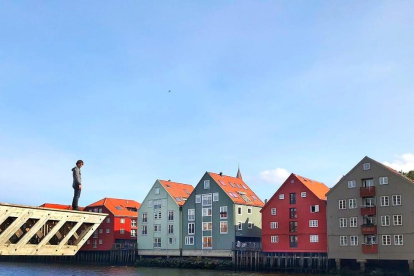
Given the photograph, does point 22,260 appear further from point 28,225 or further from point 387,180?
point 28,225

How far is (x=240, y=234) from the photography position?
77750 millimetres

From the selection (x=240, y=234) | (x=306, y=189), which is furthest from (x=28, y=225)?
(x=240, y=234)

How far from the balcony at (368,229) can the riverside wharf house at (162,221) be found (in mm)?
32744

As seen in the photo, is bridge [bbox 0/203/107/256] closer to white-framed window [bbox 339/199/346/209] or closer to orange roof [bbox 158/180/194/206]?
white-framed window [bbox 339/199/346/209]

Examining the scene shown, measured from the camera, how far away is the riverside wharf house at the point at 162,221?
84250mm

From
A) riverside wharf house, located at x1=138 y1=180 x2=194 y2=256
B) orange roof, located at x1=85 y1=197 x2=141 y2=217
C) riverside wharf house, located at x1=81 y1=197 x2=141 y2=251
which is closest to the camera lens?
riverside wharf house, located at x1=138 y1=180 x2=194 y2=256

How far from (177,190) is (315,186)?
27275 mm

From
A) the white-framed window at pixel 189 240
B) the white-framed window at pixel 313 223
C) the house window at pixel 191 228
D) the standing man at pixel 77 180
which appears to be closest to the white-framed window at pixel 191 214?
the house window at pixel 191 228

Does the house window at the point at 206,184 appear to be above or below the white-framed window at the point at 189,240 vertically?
above

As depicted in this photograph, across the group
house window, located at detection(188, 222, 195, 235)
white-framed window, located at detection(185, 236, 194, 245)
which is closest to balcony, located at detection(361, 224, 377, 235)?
house window, located at detection(188, 222, 195, 235)

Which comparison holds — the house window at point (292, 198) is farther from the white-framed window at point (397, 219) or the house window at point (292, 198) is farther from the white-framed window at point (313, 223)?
the white-framed window at point (397, 219)

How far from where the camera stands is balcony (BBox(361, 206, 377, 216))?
199 ft

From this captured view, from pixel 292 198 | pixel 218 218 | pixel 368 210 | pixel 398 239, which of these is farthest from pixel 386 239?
pixel 218 218

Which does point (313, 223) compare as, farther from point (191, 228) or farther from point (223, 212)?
point (191, 228)
